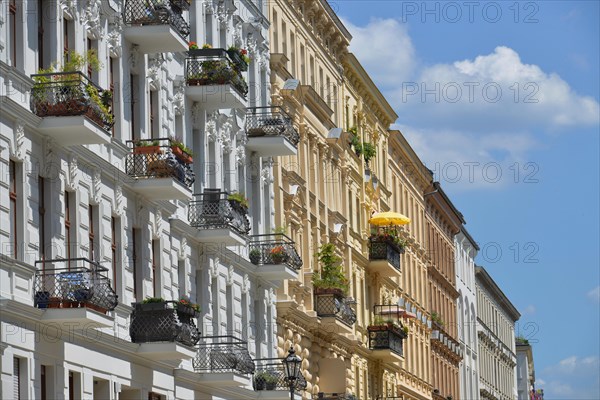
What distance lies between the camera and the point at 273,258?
149 ft

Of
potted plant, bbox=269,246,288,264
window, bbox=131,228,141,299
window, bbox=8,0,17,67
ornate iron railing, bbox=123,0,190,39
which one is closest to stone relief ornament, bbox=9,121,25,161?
window, bbox=8,0,17,67

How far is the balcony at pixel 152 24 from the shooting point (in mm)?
34625

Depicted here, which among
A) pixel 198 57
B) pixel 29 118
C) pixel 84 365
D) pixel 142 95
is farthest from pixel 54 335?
pixel 198 57

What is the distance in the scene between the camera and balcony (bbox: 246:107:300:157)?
45.6 meters

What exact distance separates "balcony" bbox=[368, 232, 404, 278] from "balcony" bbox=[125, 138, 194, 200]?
31.3m

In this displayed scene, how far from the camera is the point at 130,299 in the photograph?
3397cm

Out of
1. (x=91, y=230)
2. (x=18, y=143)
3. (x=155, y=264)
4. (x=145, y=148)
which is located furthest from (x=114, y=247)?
(x=18, y=143)

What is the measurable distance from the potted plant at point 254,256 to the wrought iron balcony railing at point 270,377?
108 inches

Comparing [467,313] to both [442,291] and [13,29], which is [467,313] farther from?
[13,29]

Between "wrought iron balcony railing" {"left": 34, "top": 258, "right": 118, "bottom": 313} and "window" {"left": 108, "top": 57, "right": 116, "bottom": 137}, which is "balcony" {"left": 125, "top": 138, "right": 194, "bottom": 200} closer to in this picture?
"window" {"left": 108, "top": 57, "right": 116, "bottom": 137}

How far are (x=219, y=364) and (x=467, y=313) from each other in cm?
6267

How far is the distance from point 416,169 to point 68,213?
2047 inches

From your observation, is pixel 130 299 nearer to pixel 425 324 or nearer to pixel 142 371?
pixel 142 371

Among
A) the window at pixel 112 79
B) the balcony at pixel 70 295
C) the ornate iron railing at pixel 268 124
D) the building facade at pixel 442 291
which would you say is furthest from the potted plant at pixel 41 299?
the building facade at pixel 442 291
